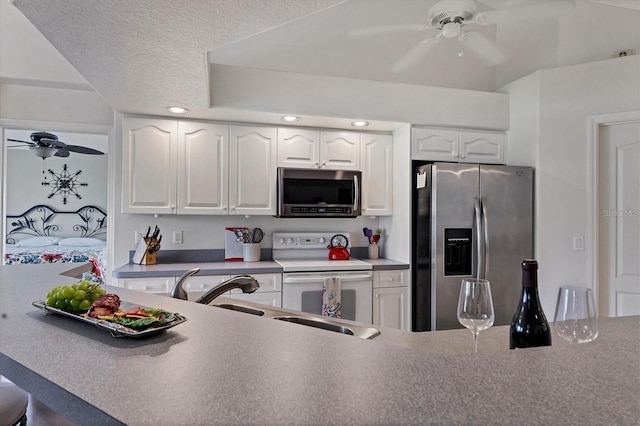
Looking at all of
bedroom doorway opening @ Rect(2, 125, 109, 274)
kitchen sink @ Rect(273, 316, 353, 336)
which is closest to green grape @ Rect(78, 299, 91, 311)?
kitchen sink @ Rect(273, 316, 353, 336)

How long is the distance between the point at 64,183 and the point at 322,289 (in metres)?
5.90

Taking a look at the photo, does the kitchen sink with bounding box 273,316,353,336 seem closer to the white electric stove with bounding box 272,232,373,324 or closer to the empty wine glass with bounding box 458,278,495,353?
the empty wine glass with bounding box 458,278,495,353

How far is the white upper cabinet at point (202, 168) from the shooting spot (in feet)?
9.83

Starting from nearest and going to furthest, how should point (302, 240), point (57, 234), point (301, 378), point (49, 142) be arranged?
point (301, 378) → point (302, 240) → point (49, 142) → point (57, 234)

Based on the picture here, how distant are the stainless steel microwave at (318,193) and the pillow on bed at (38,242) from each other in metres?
4.99

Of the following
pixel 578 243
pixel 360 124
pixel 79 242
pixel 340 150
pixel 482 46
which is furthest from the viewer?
pixel 79 242

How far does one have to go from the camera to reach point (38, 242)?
19.4 feet

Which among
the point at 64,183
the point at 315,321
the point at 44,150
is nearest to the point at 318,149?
the point at 315,321

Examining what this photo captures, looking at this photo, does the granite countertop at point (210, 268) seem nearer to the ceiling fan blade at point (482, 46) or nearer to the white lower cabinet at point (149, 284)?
the white lower cabinet at point (149, 284)

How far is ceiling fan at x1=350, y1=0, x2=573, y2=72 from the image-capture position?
7.16ft

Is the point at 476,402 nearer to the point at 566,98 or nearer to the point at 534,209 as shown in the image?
the point at 534,209

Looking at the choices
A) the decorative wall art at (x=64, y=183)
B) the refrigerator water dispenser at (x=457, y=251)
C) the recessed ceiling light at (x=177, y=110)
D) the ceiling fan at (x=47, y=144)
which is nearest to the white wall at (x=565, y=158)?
the refrigerator water dispenser at (x=457, y=251)

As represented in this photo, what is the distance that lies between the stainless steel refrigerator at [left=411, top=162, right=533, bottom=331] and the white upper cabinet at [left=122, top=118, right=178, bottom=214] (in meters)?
2.10

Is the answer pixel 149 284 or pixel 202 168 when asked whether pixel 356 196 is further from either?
pixel 149 284
